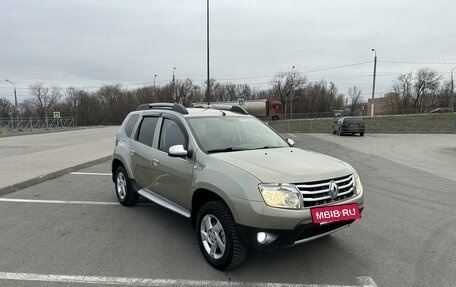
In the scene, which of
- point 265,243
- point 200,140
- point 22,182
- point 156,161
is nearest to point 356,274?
point 265,243

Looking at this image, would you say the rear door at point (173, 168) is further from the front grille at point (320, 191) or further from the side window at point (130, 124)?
the front grille at point (320, 191)

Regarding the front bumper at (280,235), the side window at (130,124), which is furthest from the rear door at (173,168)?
the side window at (130,124)

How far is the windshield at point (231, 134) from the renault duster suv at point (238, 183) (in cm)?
1

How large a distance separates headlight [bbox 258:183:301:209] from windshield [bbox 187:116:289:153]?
109 cm

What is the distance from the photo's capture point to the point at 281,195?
3.41 metres

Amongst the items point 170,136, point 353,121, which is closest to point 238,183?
point 170,136

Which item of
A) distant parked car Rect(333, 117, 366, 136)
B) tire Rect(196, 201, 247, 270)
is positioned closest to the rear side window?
distant parked car Rect(333, 117, 366, 136)

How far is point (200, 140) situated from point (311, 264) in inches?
76.2

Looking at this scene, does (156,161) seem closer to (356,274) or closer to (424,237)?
(356,274)

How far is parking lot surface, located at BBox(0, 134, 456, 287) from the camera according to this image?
3.69 metres

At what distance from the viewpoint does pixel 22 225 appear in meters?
5.46

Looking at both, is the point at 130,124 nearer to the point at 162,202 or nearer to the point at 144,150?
the point at 144,150

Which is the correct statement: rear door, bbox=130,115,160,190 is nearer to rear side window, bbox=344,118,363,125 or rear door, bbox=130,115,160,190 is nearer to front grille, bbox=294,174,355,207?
front grille, bbox=294,174,355,207

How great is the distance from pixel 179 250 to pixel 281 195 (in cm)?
170
